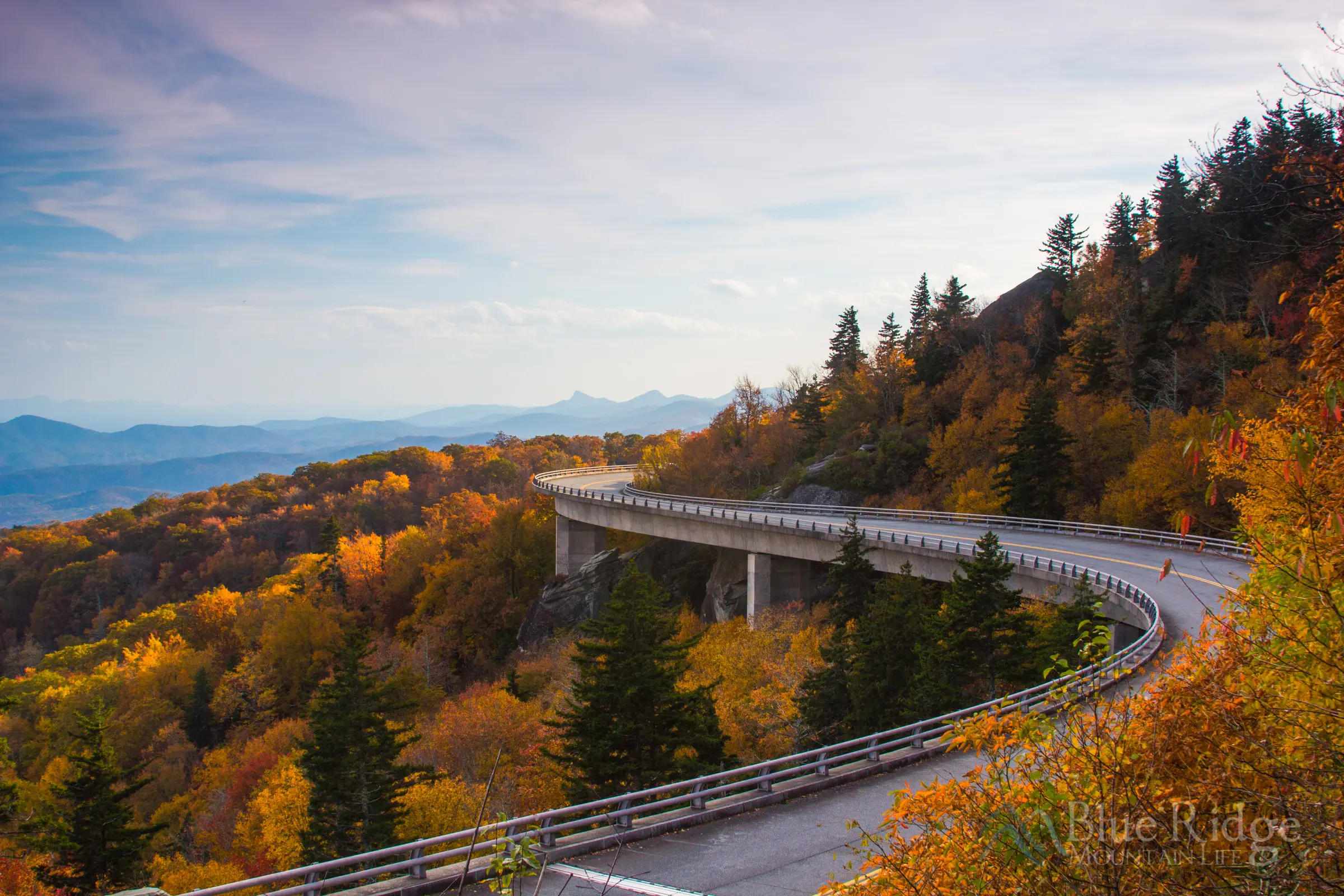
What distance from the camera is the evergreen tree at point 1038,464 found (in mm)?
48219

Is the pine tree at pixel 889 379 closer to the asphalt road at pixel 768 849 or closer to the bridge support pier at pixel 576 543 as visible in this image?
the bridge support pier at pixel 576 543

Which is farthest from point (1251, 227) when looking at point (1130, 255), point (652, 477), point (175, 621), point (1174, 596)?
point (175, 621)

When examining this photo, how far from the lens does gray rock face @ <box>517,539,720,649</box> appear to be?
2522 inches

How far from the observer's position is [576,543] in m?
75.5

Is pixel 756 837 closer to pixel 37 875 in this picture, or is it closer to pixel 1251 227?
pixel 37 875

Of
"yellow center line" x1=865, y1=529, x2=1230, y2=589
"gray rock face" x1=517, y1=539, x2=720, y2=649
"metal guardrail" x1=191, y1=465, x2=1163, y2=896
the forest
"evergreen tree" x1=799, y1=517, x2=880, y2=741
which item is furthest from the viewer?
"gray rock face" x1=517, y1=539, x2=720, y2=649

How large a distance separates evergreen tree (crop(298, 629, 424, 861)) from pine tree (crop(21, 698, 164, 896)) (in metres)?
5.66

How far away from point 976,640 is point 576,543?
52.7 m

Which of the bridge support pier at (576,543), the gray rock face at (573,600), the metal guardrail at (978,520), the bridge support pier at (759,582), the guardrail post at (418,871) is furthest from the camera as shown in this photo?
the bridge support pier at (576,543)

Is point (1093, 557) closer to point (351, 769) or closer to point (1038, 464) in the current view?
point (1038, 464)

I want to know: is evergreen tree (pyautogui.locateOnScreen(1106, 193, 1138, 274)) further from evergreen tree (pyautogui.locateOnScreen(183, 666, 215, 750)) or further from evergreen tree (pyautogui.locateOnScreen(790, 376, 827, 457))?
evergreen tree (pyautogui.locateOnScreen(183, 666, 215, 750))

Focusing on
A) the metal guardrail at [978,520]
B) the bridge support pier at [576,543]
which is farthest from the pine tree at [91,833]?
the bridge support pier at [576,543]

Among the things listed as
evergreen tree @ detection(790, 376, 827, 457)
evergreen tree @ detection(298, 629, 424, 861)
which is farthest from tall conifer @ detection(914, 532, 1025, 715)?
evergreen tree @ detection(790, 376, 827, 457)

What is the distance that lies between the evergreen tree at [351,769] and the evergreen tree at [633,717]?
5.58m
